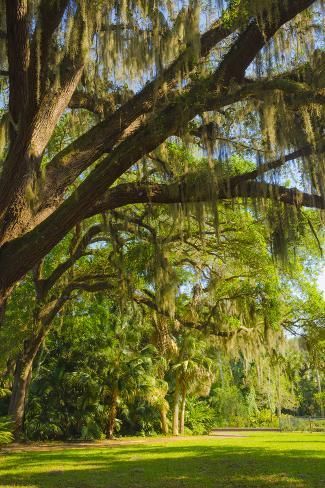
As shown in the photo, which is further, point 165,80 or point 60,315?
point 60,315

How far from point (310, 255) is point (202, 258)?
115 inches

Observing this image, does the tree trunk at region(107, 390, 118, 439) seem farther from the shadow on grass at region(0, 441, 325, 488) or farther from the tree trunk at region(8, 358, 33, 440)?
the shadow on grass at region(0, 441, 325, 488)

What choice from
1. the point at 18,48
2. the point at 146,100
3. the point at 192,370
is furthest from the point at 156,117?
the point at 192,370

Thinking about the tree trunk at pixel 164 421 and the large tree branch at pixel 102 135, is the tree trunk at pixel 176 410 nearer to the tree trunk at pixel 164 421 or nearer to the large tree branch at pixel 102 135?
the tree trunk at pixel 164 421

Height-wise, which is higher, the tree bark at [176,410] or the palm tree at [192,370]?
the palm tree at [192,370]

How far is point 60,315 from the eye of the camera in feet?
48.7

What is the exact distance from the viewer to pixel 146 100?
19.7ft

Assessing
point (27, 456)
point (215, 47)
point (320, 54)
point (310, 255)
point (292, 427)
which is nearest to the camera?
point (320, 54)

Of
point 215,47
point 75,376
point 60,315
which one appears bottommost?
point 75,376

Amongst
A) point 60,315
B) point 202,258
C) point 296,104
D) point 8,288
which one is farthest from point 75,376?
point 296,104

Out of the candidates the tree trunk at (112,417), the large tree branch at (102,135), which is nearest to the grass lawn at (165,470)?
the large tree branch at (102,135)

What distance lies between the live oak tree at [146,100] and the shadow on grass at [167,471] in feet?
10.8

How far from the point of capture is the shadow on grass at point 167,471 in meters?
6.99

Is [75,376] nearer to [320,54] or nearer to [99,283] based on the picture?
[99,283]
